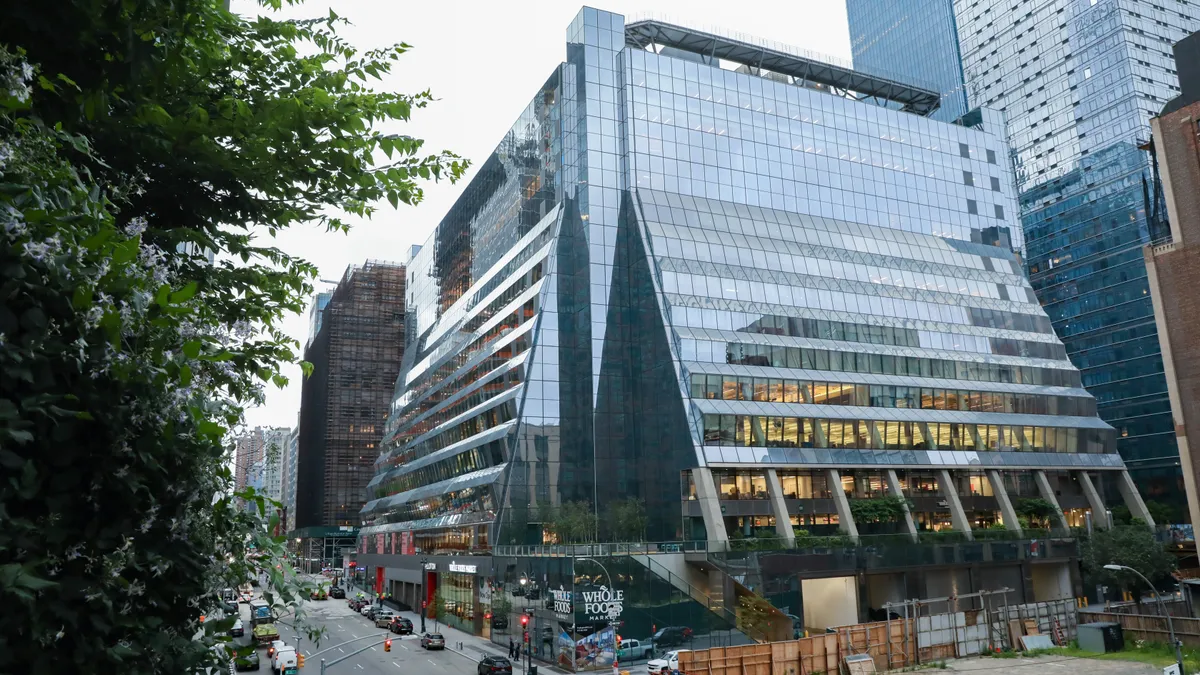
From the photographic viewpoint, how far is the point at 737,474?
68688 millimetres

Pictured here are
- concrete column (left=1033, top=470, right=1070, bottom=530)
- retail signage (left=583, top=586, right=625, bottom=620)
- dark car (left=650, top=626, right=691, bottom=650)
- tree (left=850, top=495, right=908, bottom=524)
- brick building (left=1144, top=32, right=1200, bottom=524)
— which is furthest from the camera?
concrete column (left=1033, top=470, right=1070, bottom=530)

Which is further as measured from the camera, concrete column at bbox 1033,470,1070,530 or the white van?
concrete column at bbox 1033,470,1070,530

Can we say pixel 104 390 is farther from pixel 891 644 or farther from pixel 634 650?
pixel 634 650

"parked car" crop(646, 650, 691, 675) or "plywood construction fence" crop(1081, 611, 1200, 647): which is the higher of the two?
"plywood construction fence" crop(1081, 611, 1200, 647)

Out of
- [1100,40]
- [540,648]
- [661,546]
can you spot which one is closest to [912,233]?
[661,546]

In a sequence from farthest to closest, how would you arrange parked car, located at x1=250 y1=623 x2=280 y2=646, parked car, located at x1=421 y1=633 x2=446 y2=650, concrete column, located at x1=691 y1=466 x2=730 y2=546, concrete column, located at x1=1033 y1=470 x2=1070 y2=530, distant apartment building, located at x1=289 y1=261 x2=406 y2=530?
distant apartment building, located at x1=289 y1=261 x2=406 y2=530
concrete column, located at x1=1033 y1=470 x2=1070 y2=530
concrete column, located at x1=691 y1=466 x2=730 y2=546
parked car, located at x1=421 y1=633 x2=446 y2=650
parked car, located at x1=250 y1=623 x2=280 y2=646

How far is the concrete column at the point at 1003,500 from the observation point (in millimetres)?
76000

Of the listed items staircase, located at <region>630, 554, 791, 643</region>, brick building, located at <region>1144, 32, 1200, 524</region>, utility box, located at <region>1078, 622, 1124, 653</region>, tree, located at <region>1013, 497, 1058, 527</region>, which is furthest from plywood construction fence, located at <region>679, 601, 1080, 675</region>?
tree, located at <region>1013, 497, 1058, 527</region>

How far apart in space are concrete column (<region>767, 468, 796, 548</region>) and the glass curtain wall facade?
119 cm

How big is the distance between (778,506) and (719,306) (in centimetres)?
1724

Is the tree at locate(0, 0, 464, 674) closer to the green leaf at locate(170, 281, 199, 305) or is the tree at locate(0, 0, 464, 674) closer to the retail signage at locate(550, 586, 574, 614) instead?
the green leaf at locate(170, 281, 199, 305)

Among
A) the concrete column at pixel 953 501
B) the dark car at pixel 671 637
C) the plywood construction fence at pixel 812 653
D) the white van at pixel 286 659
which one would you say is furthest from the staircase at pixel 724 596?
the concrete column at pixel 953 501

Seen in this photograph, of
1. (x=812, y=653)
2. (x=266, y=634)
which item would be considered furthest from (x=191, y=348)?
(x=266, y=634)

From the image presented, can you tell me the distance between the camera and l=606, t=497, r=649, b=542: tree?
7038 centimetres
